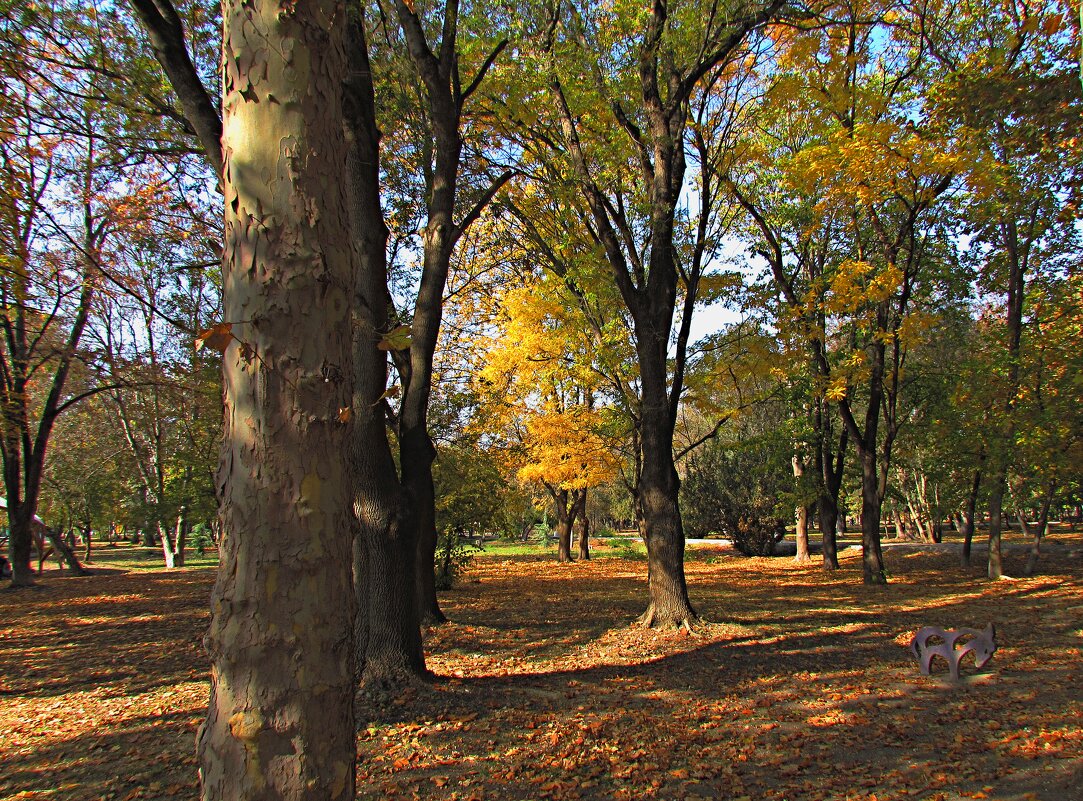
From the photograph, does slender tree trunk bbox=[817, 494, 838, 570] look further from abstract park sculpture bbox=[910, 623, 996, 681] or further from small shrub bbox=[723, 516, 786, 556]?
abstract park sculpture bbox=[910, 623, 996, 681]

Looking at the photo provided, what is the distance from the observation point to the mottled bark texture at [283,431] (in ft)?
5.52

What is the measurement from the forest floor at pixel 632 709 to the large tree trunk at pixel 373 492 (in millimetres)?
442

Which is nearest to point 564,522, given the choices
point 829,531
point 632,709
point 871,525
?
point 829,531

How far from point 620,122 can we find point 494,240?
3.94 metres

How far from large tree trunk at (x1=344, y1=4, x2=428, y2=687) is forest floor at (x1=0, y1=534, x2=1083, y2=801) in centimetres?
44

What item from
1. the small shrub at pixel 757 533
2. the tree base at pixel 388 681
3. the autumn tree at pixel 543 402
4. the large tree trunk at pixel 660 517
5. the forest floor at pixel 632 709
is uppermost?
the autumn tree at pixel 543 402

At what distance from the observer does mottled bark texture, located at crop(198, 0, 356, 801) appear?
1682mm

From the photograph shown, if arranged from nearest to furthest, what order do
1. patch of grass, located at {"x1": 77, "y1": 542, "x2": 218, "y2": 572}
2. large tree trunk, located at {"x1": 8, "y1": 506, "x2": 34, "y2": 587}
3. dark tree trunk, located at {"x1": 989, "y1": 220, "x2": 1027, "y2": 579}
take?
dark tree trunk, located at {"x1": 989, "y1": 220, "x2": 1027, "y2": 579}, large tree trunk, located at {"x1": 8, "y1": 506, "x2": 34, "y2": 587}, patch of grass, located at {"x1": 77, "y1": 542, "x2": 218, "y2": 572}

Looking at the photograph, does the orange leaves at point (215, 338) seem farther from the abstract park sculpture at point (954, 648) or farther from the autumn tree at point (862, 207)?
the autumn tree at point (862, 207)

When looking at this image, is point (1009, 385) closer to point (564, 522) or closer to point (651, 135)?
point (651, 135)

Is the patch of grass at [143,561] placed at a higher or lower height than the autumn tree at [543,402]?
lower

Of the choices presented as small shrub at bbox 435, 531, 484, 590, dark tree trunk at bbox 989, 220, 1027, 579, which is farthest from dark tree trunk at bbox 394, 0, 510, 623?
dark tree trunk at bbox 989, 220, 1027, 579

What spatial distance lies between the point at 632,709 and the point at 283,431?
5.13 meters

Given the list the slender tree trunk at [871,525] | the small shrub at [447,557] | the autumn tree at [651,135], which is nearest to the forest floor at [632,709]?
the autumn tree at [651,135]
